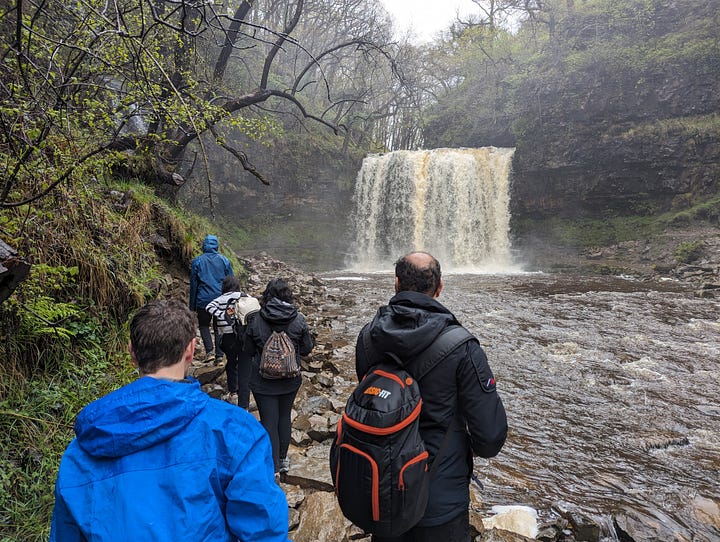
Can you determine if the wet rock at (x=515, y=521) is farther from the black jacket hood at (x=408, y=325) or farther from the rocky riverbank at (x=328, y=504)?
the black jacket hood at (x=408, y=325)

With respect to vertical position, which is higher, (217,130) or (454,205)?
(217,130)

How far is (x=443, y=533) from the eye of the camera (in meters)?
1.85

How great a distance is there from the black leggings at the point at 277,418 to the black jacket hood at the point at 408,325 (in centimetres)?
178

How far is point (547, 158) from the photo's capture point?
71.0 ft

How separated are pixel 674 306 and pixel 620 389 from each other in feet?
21.3

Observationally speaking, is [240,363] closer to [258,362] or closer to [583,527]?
[258,362]

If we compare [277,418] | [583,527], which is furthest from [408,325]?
[583,527]

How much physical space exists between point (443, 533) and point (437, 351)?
0.86 m

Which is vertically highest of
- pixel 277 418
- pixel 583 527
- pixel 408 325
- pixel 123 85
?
pixel 123 85

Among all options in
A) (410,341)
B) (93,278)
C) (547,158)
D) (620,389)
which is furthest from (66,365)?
(547,158)

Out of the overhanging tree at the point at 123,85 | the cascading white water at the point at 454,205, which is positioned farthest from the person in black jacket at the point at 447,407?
the cascading white water at the point at 454,205

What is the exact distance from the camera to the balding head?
2.01 m

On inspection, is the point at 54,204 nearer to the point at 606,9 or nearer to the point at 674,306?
the point at 674,306

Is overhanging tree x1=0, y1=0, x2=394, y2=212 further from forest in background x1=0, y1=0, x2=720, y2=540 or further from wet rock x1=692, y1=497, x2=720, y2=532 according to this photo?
wet rock x1=692, y1=497, x2=720, y2=532
